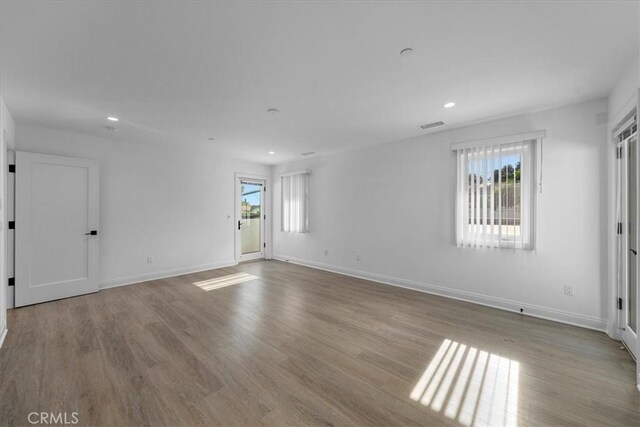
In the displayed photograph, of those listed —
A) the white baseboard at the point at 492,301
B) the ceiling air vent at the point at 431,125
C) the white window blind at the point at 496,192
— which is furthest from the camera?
the ceiling air vent at the point at 431,125

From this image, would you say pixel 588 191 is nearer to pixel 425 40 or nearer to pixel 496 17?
pixel 496 17

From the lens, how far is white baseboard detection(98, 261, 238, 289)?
4384 mm

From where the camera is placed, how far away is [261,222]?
6.95 m

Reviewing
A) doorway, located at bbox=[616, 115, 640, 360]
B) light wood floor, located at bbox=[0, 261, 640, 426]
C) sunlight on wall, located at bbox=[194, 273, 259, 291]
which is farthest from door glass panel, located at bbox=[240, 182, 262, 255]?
doorway, located at bbox=[616, 115, 640, 360]

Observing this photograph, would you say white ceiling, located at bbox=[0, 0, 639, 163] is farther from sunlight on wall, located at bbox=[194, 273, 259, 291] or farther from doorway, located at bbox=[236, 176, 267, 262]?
doorway, located at bbox=[236, 176, 267, 262]

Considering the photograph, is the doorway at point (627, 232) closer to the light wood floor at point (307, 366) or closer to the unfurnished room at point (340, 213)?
the unfurnished room at point (340, 213)

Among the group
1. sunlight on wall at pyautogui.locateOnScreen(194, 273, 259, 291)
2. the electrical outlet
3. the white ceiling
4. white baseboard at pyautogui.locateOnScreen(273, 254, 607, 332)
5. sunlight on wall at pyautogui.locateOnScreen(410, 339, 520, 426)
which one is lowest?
sunlight on wall at pyautogui.locateOnScreen(410, 339, 520, 426)

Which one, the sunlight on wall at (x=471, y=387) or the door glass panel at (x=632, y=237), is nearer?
the sunlight on wall at (x=471, y=387)

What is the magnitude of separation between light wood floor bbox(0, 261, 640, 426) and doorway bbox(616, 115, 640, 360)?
28cm

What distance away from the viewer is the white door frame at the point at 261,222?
6.24 metres

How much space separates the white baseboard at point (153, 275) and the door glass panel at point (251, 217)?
0.84 m

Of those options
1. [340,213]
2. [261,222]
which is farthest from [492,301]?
[261,222]

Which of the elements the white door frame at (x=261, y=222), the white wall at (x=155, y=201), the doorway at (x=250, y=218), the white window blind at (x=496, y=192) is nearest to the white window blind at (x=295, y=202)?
the white door frame at (x=261, y=222)

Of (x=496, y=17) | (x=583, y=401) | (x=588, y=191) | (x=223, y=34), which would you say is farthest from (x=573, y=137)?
(x=223, y=34)
